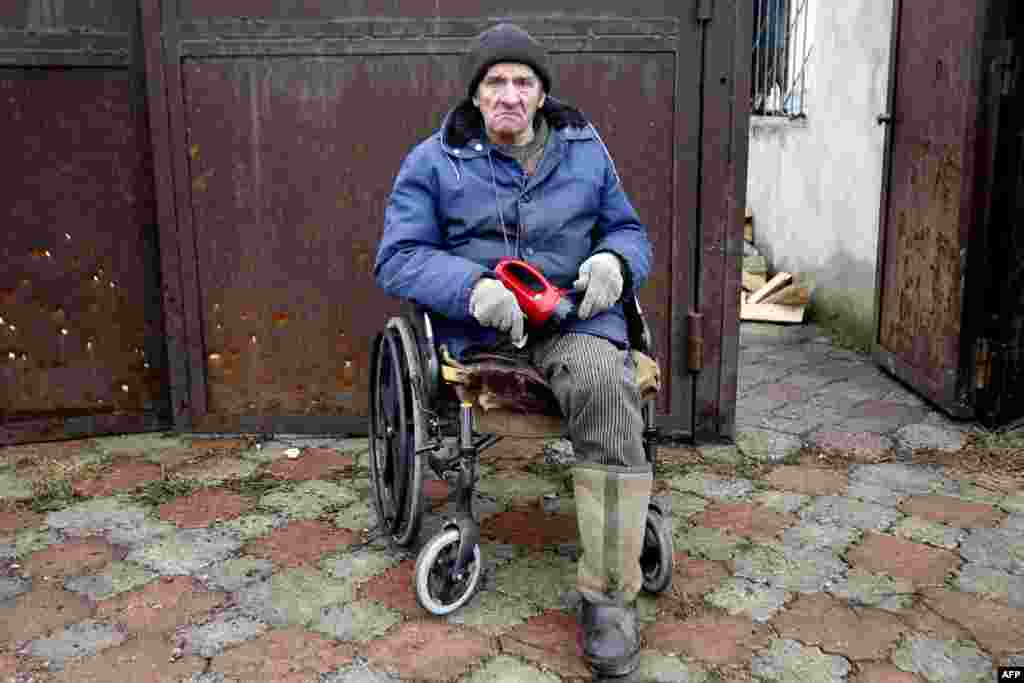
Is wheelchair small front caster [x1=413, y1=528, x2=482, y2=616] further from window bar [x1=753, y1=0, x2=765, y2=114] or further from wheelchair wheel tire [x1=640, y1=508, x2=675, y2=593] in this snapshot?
window bar [x1=753, y1=0, x2=765, y2=114]

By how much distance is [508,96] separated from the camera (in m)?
2.99

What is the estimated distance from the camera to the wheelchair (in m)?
2.88

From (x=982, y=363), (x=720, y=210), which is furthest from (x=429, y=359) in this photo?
(x=982, y=363)

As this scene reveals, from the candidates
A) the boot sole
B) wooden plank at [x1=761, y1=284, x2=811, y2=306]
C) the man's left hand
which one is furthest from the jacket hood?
wooden plank at [x1=761, y1=284, x2=811, y2=306]

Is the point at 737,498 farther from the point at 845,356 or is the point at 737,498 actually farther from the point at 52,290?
the point at 52,290

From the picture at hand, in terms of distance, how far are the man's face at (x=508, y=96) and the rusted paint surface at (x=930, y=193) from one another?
2.22 meters

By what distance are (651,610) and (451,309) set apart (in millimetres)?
984

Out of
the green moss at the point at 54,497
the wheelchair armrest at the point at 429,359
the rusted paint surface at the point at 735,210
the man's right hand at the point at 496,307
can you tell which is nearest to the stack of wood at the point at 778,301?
the rusted paint surface at the point at 735,210

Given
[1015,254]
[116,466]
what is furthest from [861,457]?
[116,466]

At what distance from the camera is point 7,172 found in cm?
414

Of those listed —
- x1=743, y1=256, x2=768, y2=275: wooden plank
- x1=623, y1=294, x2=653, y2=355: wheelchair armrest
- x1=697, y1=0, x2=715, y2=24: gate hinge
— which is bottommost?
x1=743, y1=256, x2=768, y2=275: wooden plank

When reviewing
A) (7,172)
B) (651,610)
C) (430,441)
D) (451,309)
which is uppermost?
(7,172)

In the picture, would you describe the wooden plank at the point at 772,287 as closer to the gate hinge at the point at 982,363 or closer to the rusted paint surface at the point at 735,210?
the gate hinge at the point at 982,363

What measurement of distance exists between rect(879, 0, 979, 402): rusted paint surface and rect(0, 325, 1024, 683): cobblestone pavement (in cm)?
47
